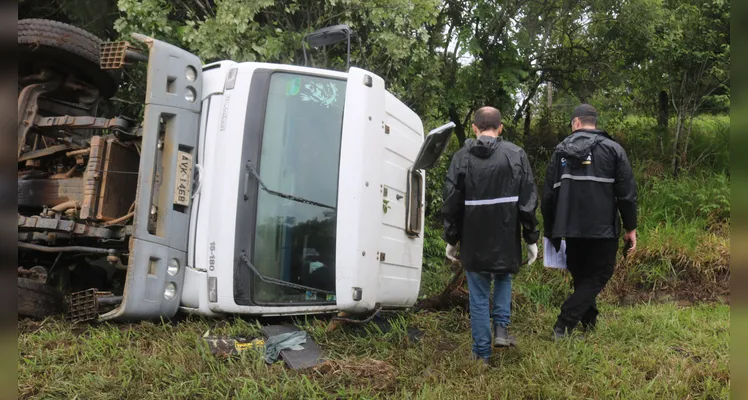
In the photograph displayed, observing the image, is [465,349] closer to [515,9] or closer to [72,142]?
[72,142]

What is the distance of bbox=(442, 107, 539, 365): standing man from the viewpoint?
3080 millimetres

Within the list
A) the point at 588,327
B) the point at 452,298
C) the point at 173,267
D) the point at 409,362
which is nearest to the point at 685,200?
the point at 588,327

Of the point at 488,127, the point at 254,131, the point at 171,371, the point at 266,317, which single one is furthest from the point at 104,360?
the point at 488,127

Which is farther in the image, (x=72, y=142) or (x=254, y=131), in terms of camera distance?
(x=72, y=142)

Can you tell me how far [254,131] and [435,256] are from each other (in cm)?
302

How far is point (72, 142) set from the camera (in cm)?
437

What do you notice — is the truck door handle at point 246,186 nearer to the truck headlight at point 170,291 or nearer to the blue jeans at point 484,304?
the truck headlight at point 170,291

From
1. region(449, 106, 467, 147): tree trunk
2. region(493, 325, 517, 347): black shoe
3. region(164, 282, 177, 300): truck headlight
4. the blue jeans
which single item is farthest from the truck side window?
region(449, 106, 467, 147): tree trunk

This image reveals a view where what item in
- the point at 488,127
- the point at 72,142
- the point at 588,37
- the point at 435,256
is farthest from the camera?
the point at 588,37

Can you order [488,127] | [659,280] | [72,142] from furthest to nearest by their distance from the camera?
[659,280]
[72,142]
[488,127]

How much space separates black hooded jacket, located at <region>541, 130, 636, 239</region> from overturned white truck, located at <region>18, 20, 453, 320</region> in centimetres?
92

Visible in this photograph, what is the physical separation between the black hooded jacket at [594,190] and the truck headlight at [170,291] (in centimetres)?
250

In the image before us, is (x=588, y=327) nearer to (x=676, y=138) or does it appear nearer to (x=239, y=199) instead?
(x=239, y=199)

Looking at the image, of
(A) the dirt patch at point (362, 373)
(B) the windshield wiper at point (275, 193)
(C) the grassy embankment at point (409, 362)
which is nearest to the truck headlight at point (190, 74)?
(B) the windshield wiper at point (275, 193)
